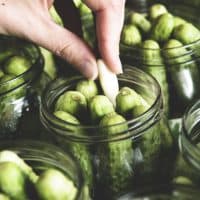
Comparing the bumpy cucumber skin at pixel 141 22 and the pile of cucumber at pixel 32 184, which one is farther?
the bumpy cucumber skin at pixel 141 22

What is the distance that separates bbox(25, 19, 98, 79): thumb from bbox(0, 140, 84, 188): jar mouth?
143 millimetres

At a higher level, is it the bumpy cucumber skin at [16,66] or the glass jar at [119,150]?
the bumpy cucumber skin at [16,66]

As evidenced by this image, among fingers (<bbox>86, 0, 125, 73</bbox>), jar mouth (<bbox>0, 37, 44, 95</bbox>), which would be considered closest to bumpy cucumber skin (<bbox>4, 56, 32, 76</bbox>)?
jar mouth (<bbox>0, 37, 44, 95</bbox>)

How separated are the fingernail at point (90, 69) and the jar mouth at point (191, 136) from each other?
0.14 metres

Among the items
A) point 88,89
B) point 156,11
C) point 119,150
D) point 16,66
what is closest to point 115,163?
point 119,150

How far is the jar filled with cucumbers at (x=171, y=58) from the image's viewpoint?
742 mm

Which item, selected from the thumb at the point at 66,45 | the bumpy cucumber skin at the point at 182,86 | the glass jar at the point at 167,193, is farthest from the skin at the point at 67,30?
the glass jar at the point at 167,193

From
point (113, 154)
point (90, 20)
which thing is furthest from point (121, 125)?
point (90, 20)

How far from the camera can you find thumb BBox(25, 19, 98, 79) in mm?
690

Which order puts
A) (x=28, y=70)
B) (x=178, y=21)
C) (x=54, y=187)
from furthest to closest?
(x=178, y=21) < (x=28, y=70) < (x=54, y=187)

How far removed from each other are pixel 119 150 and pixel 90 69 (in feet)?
0.42

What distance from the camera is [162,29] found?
0.78 meters

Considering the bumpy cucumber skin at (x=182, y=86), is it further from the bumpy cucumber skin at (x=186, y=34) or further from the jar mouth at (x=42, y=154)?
the jar mouth at (x=42, y=154)

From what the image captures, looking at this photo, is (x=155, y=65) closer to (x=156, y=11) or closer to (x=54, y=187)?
(x=156, y=11)
